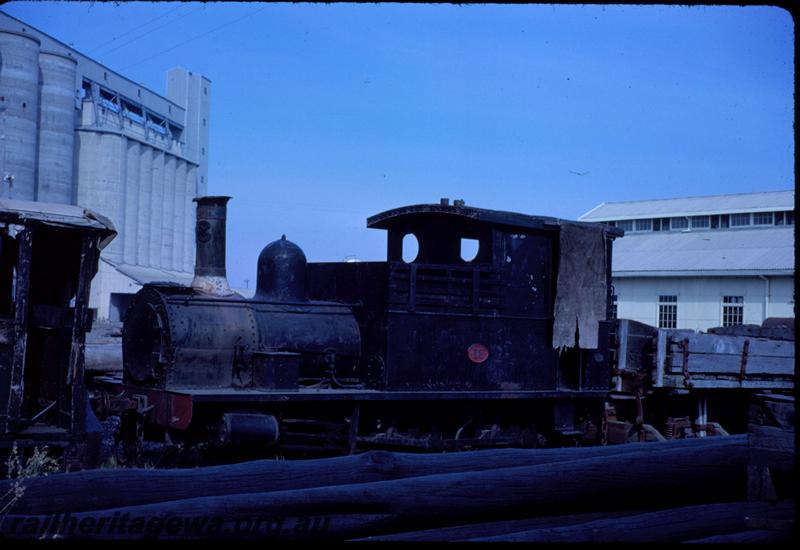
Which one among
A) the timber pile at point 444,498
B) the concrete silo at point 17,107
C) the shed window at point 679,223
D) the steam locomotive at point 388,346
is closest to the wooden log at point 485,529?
the timber pile at point 444,498

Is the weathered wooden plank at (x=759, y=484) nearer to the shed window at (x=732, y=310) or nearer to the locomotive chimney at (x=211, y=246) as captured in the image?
the locomotive chimney at (x=211, y=246)

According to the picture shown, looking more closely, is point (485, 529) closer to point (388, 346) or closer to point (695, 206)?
point (388, 346)

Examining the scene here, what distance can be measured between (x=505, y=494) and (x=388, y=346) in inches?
193

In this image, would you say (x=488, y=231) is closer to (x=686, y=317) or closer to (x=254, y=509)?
(x=254, y=509)

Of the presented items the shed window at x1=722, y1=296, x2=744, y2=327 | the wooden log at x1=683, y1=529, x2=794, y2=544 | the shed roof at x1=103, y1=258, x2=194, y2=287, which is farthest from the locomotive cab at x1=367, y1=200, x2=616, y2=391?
the shed roof at x1=103, y1=258, x2=194, y2=287

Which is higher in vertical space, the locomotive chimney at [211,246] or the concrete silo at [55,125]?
the concrete silo at [55,125]

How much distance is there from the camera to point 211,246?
9555 mm

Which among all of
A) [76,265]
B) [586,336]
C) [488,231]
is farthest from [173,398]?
[586,336]

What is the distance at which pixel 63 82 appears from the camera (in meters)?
37.7

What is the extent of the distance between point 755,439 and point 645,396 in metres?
7.46

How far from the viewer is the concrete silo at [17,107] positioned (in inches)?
1335

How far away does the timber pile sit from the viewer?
12.5ft

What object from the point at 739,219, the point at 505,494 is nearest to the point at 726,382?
the point at 505,494

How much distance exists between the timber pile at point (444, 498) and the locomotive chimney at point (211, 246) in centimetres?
525
